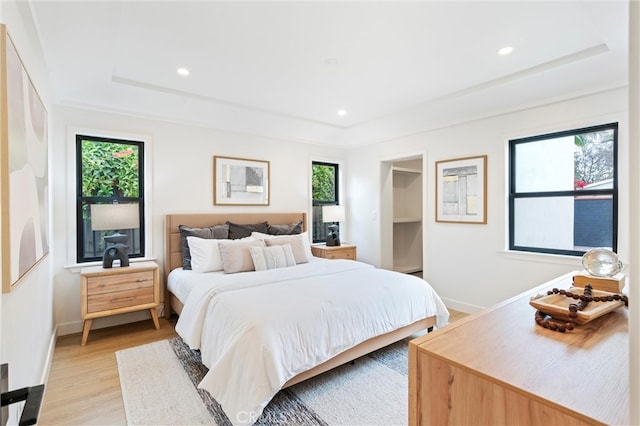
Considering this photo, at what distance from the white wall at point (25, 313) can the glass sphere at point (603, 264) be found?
2485mm

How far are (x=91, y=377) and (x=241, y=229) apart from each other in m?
2.10

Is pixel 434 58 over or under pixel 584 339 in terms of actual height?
over

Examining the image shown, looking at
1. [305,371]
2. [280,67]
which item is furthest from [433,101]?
[305,371]

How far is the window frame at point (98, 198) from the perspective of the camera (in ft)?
11.1

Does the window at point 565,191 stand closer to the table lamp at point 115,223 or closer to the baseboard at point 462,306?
the baseboard at point 462,306

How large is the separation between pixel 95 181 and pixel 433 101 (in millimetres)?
3916

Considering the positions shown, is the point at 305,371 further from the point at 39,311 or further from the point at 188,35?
the point at 188,35

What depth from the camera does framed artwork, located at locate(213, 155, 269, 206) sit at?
4258 millimetres

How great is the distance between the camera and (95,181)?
3504mm

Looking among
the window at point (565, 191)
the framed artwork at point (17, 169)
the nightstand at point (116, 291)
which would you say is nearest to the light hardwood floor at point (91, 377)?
the nightstand at point (116, 291)

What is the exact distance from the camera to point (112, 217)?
3.22 m

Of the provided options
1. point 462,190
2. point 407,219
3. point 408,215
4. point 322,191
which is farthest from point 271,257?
point 408,215

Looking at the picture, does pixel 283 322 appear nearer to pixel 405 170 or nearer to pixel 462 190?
pixel 462 190

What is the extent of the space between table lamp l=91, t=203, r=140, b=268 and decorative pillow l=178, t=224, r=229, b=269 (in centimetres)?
50
